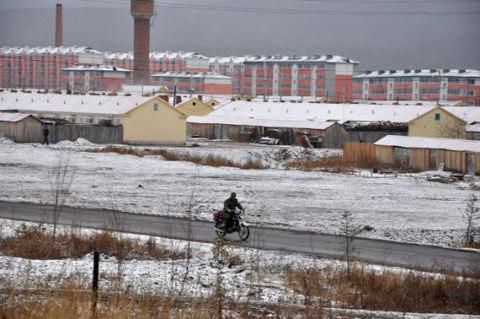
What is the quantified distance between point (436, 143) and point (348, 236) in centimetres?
3660

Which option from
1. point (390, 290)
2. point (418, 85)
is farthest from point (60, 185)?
point (418, 85)

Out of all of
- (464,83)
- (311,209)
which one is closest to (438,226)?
(311,209)

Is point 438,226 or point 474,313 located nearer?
point 474,313

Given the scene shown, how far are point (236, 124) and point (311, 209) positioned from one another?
56.4 m

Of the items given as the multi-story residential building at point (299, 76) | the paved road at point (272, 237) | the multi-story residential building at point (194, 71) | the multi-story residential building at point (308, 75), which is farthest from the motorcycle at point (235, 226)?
the multi-story residential building at point (308, 75)

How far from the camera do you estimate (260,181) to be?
140ft

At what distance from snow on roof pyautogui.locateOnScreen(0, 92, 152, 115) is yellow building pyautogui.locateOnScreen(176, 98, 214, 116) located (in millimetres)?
15736

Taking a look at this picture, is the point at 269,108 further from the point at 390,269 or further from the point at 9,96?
the point at 390,269

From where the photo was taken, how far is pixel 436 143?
5703 centimetres

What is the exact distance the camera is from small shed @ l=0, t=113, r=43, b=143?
67812mm

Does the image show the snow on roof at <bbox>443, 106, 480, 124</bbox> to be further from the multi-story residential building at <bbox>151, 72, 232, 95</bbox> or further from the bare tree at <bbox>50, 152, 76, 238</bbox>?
the multi-story residential building at <bbox>151, 72, 232, 95</bbox>

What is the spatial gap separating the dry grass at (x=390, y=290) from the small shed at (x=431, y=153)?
124 feet

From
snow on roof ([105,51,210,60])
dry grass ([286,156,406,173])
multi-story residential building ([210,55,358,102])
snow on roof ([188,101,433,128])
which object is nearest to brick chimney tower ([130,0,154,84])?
snow on roof ([188,101,433,128])

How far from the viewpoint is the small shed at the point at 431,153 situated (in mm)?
54125
